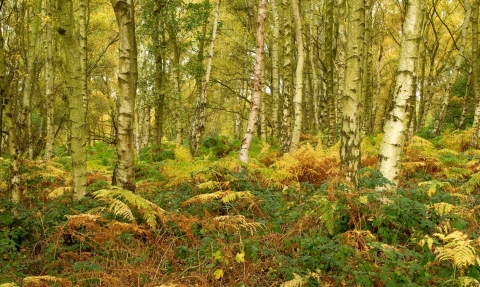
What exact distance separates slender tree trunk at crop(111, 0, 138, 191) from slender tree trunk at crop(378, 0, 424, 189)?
3.79m

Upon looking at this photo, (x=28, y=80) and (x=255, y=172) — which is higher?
(x=28, y=80)

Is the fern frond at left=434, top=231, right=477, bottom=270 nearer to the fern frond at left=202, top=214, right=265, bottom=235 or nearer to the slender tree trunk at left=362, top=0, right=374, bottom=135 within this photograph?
the fern frond at left=202, top=214, right=265, bottom=235

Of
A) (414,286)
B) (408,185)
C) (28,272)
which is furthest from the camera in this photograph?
(408,185)

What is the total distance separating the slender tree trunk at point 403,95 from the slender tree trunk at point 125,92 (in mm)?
3786

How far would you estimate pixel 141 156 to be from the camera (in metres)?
13.1

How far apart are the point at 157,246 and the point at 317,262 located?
6.32 feet

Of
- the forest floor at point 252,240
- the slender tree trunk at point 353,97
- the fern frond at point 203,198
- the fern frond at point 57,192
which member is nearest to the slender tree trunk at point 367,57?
the slender tree trunk at point 353,97

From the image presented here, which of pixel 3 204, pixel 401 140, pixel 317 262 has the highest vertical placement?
pixel 401 140

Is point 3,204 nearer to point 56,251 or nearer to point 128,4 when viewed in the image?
point 56,251

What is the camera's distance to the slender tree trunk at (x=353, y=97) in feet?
17.6

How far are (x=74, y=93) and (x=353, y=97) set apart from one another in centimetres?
428

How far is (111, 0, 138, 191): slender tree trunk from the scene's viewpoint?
5191mm

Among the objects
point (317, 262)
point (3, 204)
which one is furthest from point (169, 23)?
point (317, 262)

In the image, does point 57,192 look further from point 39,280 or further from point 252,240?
point 252,240
